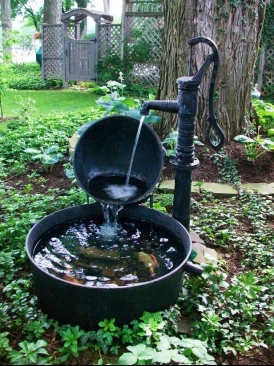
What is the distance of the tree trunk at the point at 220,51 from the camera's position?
153 inches

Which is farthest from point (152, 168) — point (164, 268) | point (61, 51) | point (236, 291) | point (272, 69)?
point (61, 51)

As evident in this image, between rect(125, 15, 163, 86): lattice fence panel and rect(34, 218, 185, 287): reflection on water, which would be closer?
rect(34, 218, 185, 287): reflection on water

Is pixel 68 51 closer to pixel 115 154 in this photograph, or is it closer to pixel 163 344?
pixel 115 154

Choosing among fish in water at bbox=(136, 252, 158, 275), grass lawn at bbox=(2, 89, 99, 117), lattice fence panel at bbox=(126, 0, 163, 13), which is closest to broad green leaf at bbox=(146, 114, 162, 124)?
fish in water at bbox=(136, 252, 158, 275)

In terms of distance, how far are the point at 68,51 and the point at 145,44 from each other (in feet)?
7.55

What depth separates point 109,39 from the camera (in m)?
10.4

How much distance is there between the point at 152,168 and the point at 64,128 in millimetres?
2936

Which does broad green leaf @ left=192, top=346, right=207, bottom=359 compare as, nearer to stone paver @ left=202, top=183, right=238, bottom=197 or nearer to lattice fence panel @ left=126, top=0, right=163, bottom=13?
stone paver @ left=202, top=183, right=238, bottom=197

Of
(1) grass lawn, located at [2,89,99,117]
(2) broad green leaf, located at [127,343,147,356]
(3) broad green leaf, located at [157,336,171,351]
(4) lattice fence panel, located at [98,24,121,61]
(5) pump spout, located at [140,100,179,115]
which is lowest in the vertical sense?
(3) broad green leaf, located at [157,336,171,351]

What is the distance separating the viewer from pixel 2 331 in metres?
1.82

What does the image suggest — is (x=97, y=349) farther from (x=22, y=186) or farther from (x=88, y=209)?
(x=22, y=186)

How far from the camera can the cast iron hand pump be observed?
210 centimetres

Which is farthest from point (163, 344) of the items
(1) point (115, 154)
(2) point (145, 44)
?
(2) point (145, 44)

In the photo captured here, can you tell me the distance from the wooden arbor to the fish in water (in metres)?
9.08
